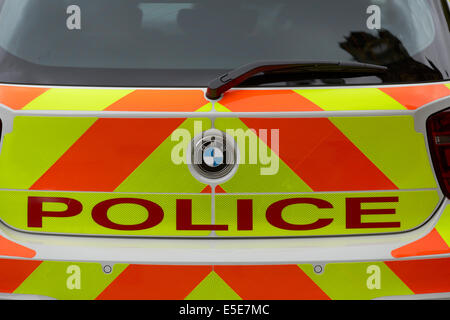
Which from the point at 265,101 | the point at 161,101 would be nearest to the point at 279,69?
the point at 265,101

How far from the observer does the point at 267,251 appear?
2881 millimetres

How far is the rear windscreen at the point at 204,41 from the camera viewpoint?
299cm

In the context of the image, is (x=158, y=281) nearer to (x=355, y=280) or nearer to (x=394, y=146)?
(x=355, y=280)

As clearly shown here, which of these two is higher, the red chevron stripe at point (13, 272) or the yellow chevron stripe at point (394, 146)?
the yellow chevron stripe at point (394, 146)

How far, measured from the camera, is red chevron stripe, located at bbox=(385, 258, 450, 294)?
289 centimetres

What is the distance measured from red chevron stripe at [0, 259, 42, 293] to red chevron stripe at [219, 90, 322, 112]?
0.75m

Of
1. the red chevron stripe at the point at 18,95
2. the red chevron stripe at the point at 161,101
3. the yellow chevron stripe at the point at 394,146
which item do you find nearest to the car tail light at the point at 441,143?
the yellow chevron stripe at the point at 394,146

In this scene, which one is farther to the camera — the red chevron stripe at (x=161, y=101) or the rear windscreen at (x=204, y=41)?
the rear windscreen at (x=204, y=41)

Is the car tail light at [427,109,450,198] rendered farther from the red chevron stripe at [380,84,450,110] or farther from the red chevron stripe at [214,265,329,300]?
the red chevron stripe at [214,265,329,300]

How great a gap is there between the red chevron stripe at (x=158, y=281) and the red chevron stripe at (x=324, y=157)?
41 centimetres

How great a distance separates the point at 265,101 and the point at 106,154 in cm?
50

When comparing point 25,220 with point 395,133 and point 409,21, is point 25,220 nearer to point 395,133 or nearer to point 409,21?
point 395,133

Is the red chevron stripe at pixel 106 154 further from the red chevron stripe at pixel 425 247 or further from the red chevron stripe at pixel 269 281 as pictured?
the red chevron stripe at pixel 425 247

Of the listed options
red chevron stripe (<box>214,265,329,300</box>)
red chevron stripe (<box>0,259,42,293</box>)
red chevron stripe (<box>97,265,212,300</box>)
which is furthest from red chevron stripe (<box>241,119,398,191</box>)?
red chevron stripe (<box>0,259,42,293</box>)
